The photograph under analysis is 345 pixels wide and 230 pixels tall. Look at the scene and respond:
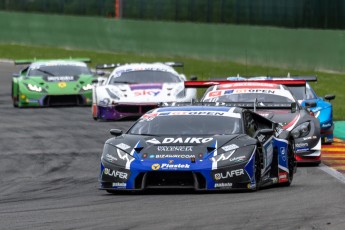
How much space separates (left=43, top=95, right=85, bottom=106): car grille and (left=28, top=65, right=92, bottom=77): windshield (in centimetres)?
72

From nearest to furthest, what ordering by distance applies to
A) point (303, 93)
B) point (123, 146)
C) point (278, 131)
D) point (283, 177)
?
point (123, 146)
point (283, 177)
point (278, 131)
point (303, 93)

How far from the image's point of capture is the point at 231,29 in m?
45.1

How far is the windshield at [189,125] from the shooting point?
49.2 ft

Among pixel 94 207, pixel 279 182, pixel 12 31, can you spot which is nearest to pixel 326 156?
pixel 279 182

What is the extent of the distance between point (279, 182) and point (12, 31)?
141 feet

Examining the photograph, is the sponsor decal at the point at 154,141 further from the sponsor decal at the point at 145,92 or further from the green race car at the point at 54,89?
the green race car at the point at 54,89

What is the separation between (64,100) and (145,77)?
129 inches

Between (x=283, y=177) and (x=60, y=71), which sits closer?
(x=283, y=177)

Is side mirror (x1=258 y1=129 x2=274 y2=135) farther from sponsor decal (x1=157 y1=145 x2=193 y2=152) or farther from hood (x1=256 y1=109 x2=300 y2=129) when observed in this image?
hood (x1=256 y1=109 x2=300 y2=129)

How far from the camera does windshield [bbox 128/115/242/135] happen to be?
1499 centimetres

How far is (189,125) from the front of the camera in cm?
1511

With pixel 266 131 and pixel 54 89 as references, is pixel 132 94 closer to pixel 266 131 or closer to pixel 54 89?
pixel 54 89

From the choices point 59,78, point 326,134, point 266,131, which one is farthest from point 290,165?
point 59,78

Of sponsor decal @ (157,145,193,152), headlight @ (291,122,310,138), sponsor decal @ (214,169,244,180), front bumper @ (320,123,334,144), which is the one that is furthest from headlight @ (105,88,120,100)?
sponsor decal @ (214,169,244,180)
